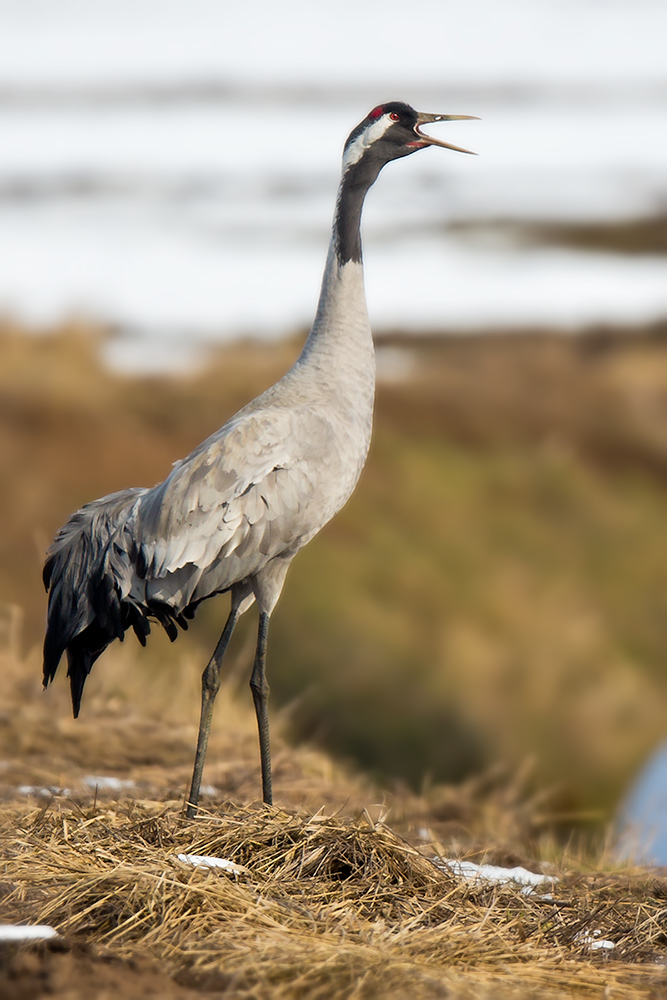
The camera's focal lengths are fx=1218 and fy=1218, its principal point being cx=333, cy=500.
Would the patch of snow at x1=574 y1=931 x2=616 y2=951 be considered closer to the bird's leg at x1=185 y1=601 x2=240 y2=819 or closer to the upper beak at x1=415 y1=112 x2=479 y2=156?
the bird's leg at x1=185 y1=601 x2=240 y2=819

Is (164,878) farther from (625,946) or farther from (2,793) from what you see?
(2,793)

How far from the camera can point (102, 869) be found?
104 inches

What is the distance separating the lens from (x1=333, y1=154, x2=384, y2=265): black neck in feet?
12.1

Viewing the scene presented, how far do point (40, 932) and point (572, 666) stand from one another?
796cm

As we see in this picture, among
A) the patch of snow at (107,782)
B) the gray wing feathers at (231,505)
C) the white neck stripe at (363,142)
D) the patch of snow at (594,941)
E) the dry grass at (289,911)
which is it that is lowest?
the patch of snow at (107,782)

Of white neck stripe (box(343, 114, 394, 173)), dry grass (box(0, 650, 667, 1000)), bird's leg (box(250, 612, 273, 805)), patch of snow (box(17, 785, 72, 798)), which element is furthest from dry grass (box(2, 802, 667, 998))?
white neck stripe (box(343, 114, 394, 173))

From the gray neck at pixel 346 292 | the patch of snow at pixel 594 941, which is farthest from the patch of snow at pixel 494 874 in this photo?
the gray neck at pixel 346 292

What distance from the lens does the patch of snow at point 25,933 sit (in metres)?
2.18

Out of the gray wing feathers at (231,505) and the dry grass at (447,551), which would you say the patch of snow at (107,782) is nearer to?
the gray wing feathers at (231,505)

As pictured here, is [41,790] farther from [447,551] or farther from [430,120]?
[447,551]

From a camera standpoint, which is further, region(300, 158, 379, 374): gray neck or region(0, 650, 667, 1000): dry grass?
region(300, 158, 379, 374): gray neck

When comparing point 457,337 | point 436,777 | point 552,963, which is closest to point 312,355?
point 552,963

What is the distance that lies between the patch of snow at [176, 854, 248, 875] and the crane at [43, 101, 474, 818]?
1.83 feet

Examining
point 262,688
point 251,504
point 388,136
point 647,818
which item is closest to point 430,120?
point 388,136
